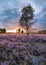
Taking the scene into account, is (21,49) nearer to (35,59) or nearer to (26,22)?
(35,59)

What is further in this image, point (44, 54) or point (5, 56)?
point (44, 54)

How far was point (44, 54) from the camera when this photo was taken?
8.50 m

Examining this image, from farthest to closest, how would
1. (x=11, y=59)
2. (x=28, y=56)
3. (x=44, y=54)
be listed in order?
(x=44, y=54) < (x=28, y=56) < (x=11, y=59)

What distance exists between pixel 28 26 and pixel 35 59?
Result: 17276 mm

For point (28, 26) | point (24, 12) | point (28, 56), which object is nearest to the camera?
point (28, 56)

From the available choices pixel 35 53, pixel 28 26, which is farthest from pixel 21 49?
pixel 28 26

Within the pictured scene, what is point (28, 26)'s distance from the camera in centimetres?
2483

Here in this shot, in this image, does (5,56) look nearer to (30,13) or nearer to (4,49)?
(4,49)

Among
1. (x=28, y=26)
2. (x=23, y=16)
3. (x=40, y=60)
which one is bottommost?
(x=40, y=60)

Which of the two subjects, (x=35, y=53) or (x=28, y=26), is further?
(x=28, y=26)

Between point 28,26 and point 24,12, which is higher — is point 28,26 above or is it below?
below

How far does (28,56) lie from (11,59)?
992 mm

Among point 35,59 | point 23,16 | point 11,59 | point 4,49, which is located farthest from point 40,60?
point 23,16

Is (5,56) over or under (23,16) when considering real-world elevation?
under
